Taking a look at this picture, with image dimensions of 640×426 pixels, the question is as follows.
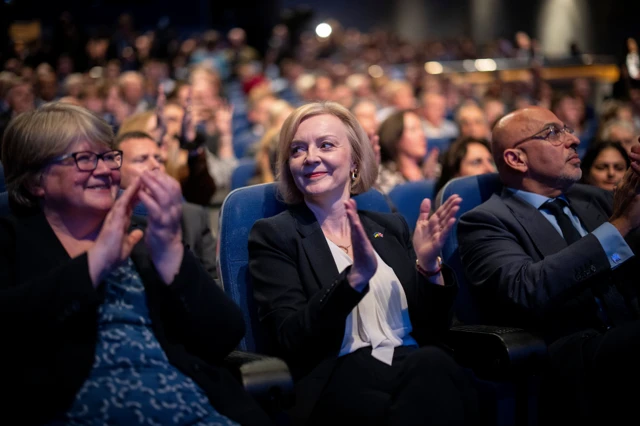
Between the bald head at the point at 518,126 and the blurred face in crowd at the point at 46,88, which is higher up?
the blurred face in crowd at the point at 46,88

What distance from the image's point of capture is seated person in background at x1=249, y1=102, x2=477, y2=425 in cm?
182

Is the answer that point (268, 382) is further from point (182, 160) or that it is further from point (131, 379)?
point (182, 160)

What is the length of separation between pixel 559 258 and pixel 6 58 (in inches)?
249

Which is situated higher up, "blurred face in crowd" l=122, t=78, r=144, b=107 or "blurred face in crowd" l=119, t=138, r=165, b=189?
"blurred face in crowd" l=122, t=78, r=144, b=107

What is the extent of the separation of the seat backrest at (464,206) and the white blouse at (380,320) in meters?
0.39

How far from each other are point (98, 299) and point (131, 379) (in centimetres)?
20

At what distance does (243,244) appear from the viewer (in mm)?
2252

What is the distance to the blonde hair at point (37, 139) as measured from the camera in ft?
5.77

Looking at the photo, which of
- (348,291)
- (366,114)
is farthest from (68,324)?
(366,114)

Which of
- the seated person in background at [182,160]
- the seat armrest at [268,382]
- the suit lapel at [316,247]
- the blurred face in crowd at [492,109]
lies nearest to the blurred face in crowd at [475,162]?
the seated person in background at [182,160]

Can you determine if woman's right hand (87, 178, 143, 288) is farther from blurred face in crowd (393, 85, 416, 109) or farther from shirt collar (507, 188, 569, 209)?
blurred face in crowd (393, 85, 416, 109)

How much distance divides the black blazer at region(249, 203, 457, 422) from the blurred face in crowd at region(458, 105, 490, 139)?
113 inches

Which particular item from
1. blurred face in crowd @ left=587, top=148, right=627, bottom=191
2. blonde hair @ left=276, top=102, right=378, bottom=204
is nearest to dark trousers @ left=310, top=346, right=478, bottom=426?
blonde hair @ left=276, top=102, right=378, bottom=204

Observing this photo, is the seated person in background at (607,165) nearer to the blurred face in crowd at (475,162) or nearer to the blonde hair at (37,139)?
the blurred face in crowd at (475,162)
